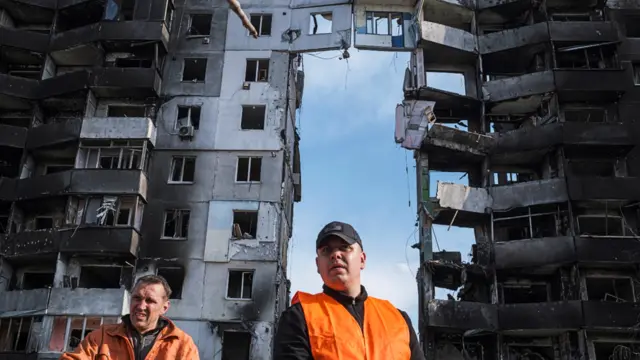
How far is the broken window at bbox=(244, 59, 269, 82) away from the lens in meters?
34.0

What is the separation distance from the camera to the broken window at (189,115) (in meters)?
32.6

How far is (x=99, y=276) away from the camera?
103 ft

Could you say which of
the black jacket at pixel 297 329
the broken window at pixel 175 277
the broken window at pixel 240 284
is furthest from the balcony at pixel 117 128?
the black jacket at pixel 297 329

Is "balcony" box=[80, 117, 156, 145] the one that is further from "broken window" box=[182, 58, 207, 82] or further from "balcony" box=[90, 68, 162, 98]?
"broken window" box=[182, 58, 207, 82]

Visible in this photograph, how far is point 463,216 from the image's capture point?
31.7m

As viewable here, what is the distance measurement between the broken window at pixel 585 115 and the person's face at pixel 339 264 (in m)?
31.7

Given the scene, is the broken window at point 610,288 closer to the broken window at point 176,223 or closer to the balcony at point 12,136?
the broken window at point 176,223

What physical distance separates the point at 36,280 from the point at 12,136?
24.7ft

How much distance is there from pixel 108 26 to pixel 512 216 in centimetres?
2311

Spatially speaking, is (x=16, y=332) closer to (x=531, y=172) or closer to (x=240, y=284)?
(x=240, y=284)

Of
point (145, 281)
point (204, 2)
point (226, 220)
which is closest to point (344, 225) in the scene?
point (145, 281)

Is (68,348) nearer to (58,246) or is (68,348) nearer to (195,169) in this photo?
(58,246)

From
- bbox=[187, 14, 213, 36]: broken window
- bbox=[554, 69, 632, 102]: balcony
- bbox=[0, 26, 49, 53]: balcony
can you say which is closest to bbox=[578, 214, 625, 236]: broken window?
bbox=[554, 69, 632, 102]: balcony

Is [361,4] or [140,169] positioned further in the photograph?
[361,4]
